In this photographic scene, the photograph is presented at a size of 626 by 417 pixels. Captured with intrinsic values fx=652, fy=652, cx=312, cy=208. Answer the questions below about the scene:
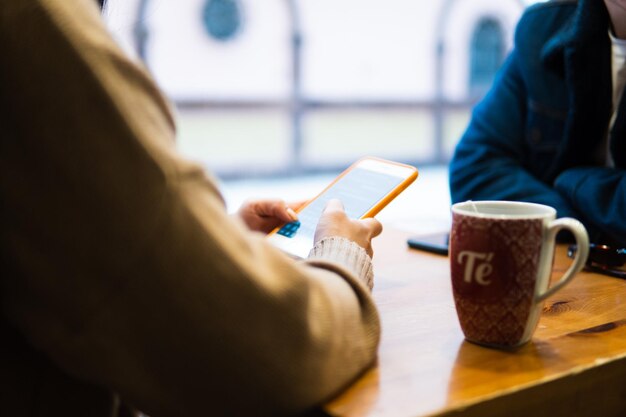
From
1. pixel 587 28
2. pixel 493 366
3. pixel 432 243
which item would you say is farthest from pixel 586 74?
pixel 493 366

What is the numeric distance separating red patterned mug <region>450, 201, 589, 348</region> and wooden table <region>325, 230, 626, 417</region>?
0.03 metres

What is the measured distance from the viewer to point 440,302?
0.78 meters

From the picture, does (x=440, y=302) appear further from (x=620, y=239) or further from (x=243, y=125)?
(x=243, y=125)

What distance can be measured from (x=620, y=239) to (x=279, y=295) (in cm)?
85

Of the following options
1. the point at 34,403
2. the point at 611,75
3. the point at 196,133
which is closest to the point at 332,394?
the point at 34,403

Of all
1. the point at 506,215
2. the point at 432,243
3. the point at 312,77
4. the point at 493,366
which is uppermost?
the point at 506,215

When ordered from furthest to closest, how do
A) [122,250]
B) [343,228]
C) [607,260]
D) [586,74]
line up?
[586,74] < [607,260] < [343,228] < [122,250]

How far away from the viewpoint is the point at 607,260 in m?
0.91

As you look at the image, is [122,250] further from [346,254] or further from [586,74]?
[586,74]

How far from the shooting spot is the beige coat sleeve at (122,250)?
0.42m

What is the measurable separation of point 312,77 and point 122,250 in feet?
23.7

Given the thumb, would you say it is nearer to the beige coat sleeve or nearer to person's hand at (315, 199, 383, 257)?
person's hand at (315, 199, 383, 257)

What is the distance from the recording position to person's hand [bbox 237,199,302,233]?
3.12 feet

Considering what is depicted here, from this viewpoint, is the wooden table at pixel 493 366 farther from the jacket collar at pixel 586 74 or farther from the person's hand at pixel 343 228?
the jacket collar at pixel 586 74
